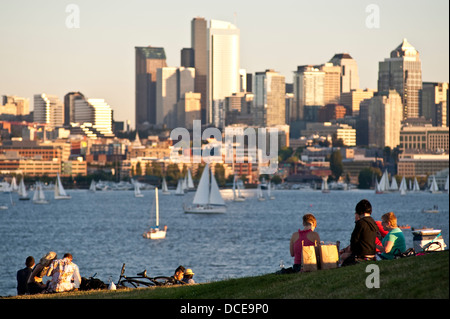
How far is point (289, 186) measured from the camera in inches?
7633

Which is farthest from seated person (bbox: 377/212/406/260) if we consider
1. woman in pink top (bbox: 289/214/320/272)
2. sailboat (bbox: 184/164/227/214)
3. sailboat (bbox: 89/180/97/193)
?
sailboat (bbox: 89/180/97/193)

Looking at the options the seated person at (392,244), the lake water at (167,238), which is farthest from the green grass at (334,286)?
the lake water at (167,238)

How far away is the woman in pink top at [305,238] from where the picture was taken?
12758 millimetres

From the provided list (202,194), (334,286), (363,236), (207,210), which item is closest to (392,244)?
(363,236)

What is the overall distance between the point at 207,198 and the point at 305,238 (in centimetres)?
7334

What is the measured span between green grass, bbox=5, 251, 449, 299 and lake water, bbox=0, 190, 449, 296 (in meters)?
22.5

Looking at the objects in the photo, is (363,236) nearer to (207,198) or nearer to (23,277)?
(23,277)

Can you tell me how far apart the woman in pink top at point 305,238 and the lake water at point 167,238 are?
2271 cm

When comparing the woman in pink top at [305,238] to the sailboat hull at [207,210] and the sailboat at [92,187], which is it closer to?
the sailboat hull at [207,210]

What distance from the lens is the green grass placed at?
10.2 m

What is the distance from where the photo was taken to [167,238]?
207 ft

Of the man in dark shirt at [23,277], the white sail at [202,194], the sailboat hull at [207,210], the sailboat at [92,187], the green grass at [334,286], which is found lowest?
the sailboat at [92,187]
